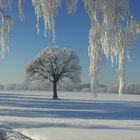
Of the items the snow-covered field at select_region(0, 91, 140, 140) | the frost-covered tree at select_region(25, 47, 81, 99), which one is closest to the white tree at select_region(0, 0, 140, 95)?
the snow-covered field at select_region(0, 91, 140, 140)

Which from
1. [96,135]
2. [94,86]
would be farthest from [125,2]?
[96,135]

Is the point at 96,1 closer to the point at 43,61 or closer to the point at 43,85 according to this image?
the point at 43,61

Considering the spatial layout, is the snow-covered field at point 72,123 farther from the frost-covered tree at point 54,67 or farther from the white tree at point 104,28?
the frost-covered tree at point 54,67

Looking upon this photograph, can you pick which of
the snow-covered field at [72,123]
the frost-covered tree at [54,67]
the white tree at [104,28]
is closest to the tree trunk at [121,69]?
the white tree at [104,28]

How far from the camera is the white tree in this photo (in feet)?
22.0

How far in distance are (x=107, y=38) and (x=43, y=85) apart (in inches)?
2283

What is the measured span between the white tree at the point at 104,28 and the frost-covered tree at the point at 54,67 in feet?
172

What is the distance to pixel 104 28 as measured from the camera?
6766mm

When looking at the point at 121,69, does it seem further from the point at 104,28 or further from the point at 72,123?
the point at 72,123

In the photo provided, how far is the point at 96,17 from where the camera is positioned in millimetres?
6801

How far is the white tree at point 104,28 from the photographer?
6711mm

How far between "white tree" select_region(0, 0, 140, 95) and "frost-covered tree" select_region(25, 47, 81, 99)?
5237 cm

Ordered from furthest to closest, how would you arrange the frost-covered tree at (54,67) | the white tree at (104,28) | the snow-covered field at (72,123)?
the frost-covered tree at (54,67) < the snow-covered field at (72,123) < the white tree at (104,28)

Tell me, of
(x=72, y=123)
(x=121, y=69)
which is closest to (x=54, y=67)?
(x=72, y=123)
